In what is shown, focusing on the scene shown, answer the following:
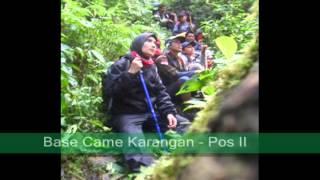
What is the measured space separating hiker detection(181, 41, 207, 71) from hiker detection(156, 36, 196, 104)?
1cm

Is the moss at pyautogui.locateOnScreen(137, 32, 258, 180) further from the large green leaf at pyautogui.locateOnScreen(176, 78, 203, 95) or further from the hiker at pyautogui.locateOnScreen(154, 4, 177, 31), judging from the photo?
the hiker at pyautogui.locateOnScreen(154, 4, 177, 31)

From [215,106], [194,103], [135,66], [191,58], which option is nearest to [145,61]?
[135,66]

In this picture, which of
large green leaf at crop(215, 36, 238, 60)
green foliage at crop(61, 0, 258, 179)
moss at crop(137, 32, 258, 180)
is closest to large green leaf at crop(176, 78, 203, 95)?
green foliage at crop(61, 0, 258, 179)

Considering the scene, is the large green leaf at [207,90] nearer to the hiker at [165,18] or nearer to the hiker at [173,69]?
the hiker at [173,69]

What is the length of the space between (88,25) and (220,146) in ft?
3.20

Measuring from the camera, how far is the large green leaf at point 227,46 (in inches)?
54.1

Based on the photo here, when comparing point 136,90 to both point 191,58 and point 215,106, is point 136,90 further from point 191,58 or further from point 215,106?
point 215,106

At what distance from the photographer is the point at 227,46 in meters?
1.40

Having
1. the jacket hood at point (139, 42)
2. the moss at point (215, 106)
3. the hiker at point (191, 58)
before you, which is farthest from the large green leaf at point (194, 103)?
the moss at point (215, 106)

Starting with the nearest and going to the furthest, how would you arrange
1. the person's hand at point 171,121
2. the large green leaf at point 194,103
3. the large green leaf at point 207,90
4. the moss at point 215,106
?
the moss at point 215,106
the large green leaf at point 207,90
the large green leaf at point 194,103
the person's hand at point 171,121

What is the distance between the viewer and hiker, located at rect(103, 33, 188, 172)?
156 cm

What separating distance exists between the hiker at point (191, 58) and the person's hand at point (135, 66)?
157 mm

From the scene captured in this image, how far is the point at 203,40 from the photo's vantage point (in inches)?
62.7
